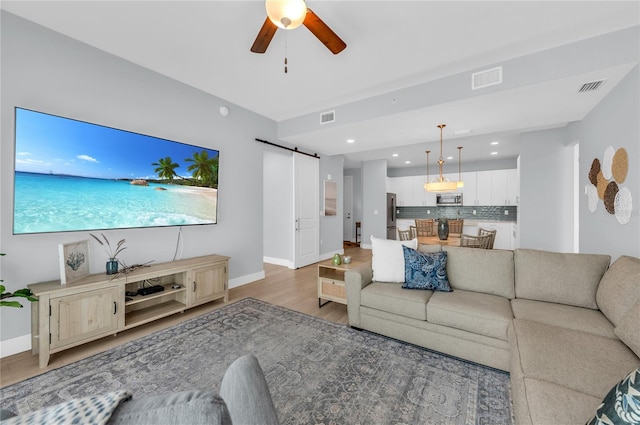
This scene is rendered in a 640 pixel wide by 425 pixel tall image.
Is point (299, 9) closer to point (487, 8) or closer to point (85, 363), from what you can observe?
Answer: point (487, 8)

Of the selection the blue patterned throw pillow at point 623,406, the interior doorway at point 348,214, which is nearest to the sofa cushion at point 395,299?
the blue patterned throw pillow at point 623,406

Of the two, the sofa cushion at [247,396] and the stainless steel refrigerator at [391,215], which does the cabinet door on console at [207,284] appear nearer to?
the sofa cushion at [247,396]

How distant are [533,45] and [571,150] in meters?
2.94

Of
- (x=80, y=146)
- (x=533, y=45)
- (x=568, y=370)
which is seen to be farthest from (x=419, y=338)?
(x=80, y=146)

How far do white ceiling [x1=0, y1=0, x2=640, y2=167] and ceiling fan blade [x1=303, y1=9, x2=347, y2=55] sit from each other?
33 centimetres

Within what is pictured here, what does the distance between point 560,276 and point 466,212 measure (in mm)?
6037

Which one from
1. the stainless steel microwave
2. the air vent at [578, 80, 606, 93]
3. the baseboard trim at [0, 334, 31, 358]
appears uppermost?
the air vent at [578, 80, 606, 93]

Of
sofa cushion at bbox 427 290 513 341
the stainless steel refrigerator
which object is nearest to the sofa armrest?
sofa cushion at bbox 427 290 513 341

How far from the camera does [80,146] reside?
2.38 m

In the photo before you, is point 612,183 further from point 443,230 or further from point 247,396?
point 247,396

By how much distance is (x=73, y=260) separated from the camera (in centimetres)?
231

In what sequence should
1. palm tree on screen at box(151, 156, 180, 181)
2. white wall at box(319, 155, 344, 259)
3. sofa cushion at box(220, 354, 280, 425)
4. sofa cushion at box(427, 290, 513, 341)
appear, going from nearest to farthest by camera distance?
1. sofa cushion at box(220, 354, 280, 425)
2. sofa cushion at box(427, 290, 513, 341)
3. palm tree on screen at box(151, 156, 180, 181)
4. white wall at box(319, 155, 344, 259)

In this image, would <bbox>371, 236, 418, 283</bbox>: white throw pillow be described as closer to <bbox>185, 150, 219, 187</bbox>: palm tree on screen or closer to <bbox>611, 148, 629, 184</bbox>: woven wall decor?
<bbox>611, 148, 629, 184</bbox>: woven wall decor

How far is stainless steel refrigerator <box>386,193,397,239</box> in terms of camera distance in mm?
7582
